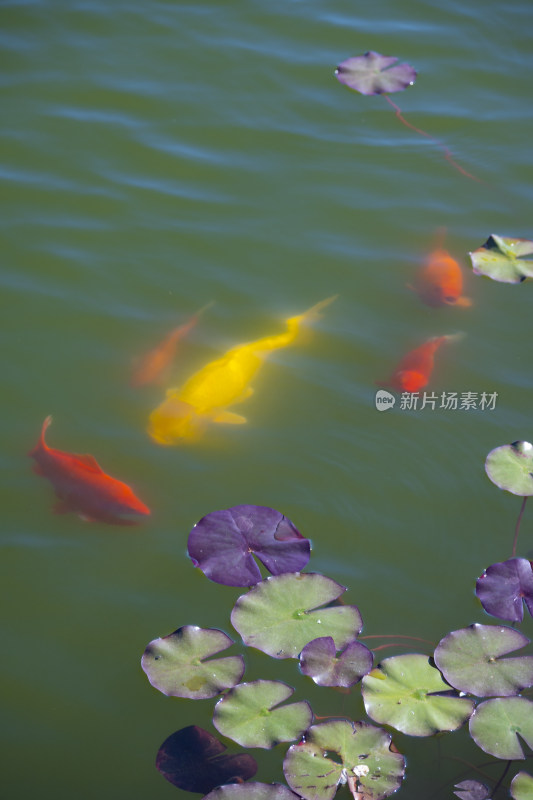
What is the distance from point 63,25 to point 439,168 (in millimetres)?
2725

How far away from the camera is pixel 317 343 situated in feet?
10.6

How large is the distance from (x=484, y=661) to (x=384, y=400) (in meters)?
1.16

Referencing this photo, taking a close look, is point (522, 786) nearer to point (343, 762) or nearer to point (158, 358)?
point (343, 762)

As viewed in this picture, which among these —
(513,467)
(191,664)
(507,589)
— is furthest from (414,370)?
(191,664)

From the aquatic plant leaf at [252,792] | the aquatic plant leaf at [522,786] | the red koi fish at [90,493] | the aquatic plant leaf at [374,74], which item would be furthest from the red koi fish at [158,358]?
the aquatic plant leaf at [374,74]

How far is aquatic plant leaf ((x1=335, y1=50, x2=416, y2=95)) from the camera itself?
4.54 meters

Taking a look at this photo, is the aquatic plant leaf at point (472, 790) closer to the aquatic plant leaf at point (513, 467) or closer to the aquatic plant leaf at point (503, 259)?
the aquatic plant leaf at point (513, 467)

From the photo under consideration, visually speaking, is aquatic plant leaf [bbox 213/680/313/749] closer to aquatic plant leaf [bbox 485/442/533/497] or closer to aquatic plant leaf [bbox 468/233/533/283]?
aquatic plant leaf [bbox 485/442/533/497]

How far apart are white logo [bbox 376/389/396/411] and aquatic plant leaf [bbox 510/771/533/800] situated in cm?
141

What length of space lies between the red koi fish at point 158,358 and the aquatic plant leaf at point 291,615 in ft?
3.70

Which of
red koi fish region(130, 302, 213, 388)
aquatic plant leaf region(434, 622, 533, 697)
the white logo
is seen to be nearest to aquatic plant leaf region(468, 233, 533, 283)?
the white logo

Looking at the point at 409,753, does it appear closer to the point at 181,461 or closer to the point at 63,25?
the point at 181,461

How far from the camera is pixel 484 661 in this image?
2.08 m

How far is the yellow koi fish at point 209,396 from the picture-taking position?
2857 mm
